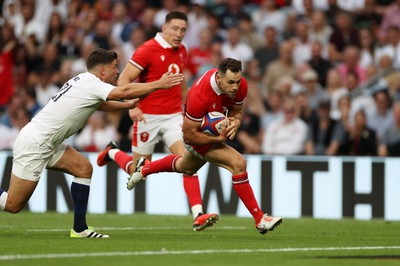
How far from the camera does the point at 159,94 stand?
12.7m

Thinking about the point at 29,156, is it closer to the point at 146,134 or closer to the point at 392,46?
the point at 146,134

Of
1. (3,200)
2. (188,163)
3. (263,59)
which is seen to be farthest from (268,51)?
(3,200)

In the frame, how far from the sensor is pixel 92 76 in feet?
33.3

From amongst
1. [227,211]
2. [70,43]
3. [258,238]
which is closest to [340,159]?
[227,211]

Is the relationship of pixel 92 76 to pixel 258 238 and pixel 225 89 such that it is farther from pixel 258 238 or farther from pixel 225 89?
pixel 258 238

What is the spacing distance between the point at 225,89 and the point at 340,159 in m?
5.68

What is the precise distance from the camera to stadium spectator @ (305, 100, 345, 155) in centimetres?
1681

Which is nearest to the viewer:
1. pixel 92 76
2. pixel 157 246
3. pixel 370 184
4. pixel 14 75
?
pixel 157 246

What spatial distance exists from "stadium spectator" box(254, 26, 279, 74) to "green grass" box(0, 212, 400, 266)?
5.99 m

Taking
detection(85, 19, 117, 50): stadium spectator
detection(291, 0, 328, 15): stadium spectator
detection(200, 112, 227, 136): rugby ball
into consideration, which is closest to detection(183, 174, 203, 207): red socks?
detection(200, 112, 227, 136): rugby ball

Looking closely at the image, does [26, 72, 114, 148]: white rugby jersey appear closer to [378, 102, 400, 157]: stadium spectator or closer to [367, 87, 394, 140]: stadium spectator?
[378, 102, 400, 157]: stadium spectator

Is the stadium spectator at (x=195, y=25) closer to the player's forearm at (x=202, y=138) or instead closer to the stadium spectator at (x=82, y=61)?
the stadium spectator at (x=82, y=61)

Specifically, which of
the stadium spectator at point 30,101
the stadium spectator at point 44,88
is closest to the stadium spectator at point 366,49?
the stadium spectator at point 44,88

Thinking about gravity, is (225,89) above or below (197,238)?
above
